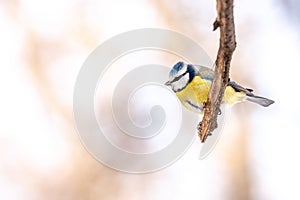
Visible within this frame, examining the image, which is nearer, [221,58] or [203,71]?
[221,58]

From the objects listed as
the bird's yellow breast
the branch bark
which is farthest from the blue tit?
the branch bark

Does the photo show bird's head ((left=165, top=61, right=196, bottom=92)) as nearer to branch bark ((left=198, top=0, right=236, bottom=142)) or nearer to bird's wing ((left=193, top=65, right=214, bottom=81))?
bird's wing ((left=193, top=65, right=214, bottom=81))

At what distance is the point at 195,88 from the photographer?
3.18 feet

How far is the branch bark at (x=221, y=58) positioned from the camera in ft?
1.32

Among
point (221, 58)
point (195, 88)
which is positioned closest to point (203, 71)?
point (195, 88)

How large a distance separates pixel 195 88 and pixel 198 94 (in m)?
0.02

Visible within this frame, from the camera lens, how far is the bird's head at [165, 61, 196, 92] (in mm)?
975

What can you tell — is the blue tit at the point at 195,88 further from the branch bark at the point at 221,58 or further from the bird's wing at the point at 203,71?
the branch bark at the point at 221,58

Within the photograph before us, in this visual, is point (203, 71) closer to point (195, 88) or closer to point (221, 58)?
point (195, 88)

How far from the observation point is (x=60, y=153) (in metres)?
1.36

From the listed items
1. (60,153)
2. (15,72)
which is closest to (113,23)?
(15,72)

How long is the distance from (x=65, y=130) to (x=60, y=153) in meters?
0.08

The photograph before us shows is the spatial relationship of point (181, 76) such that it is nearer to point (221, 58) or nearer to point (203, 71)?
point (203, 71)

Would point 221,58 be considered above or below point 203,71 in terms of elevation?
below
